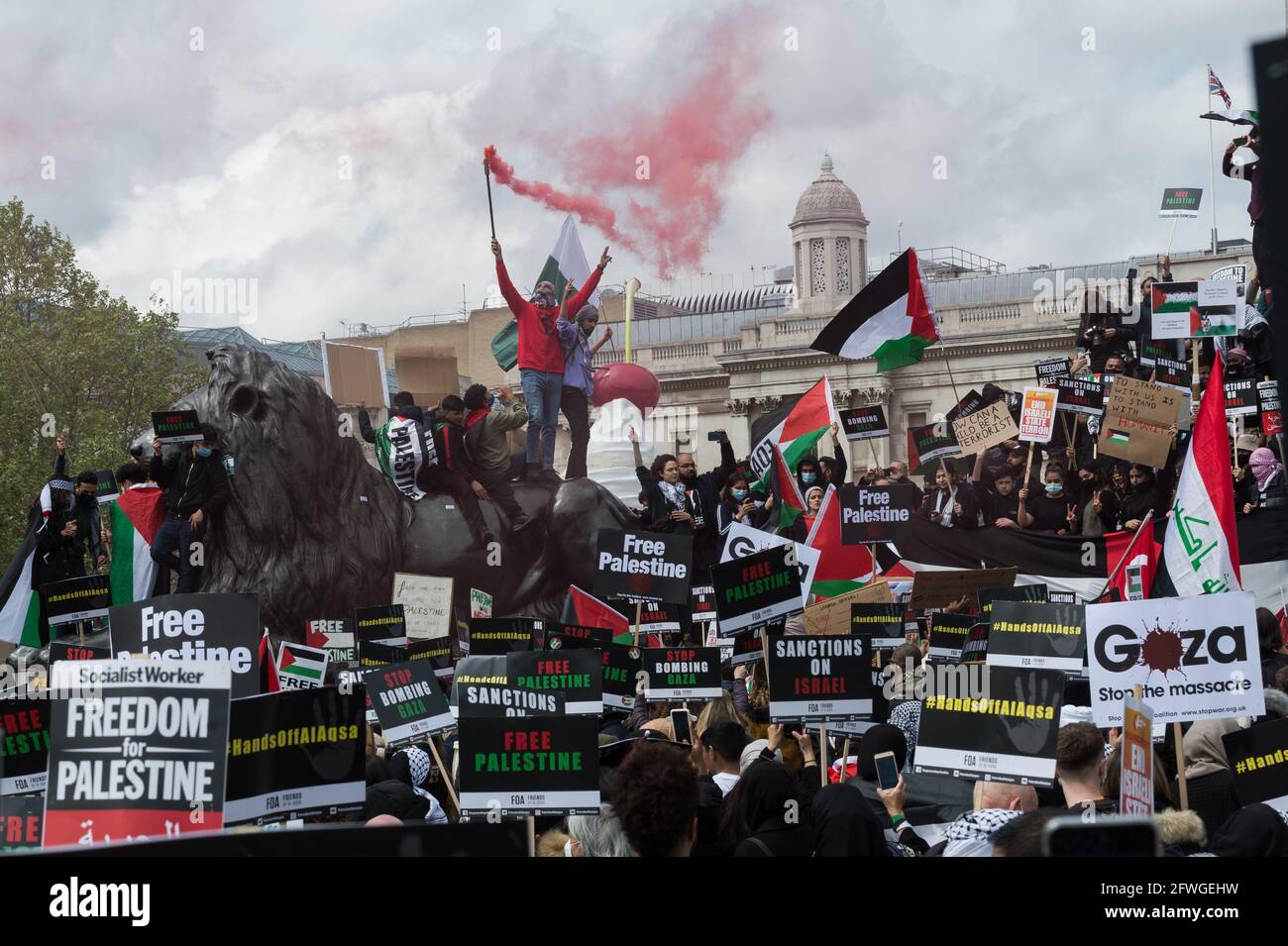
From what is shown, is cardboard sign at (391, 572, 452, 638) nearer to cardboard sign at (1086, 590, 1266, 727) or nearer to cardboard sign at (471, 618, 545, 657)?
cardboard sign at (471, 618, 545, 657)

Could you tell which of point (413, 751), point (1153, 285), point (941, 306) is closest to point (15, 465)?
point (1153, 285)

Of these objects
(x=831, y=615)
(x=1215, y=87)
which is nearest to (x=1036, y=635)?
(x=831, y=615)

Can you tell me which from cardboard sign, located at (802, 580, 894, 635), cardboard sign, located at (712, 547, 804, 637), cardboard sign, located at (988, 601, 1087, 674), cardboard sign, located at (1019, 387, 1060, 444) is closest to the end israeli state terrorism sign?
cardboard sign, located at (802, 580, 894, 635)

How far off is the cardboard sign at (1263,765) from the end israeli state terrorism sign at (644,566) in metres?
6.81

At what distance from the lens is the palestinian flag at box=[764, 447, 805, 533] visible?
1734cm

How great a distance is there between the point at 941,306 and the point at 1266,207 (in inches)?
2478

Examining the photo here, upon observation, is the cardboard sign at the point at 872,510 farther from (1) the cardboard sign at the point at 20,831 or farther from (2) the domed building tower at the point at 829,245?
(2) the domed building tower at the point at 829,245

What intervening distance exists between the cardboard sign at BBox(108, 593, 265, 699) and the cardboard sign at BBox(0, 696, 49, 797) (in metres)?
1.50

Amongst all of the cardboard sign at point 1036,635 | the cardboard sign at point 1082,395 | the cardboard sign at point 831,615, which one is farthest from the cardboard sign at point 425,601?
the cardboard sign at point 1036,635

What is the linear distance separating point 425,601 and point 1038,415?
6565 millimetres

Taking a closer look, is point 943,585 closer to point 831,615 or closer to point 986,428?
point 831,615

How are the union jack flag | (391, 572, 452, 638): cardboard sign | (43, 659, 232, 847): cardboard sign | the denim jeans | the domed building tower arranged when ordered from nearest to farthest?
(43, 659, 232, 847): cardboard sign, (391, 572, 452, 638): cardboard sign, the denim jeans, the union jack flag, the domed building tower

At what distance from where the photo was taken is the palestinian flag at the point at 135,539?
57.7 ft
